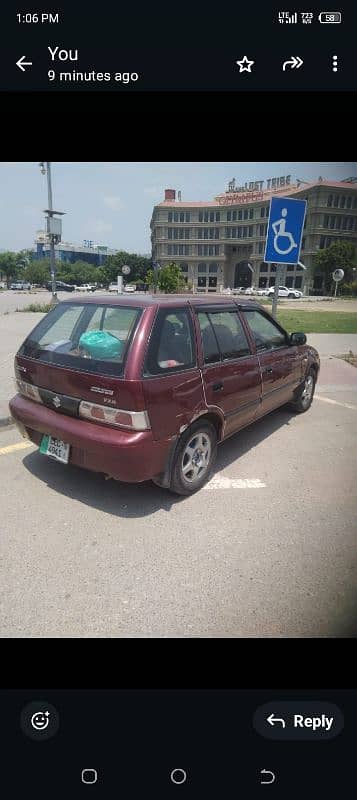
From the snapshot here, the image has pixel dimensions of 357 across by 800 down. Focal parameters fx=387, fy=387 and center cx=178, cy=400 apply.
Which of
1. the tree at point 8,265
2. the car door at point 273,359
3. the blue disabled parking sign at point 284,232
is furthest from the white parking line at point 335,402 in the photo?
the tree at point 8,265

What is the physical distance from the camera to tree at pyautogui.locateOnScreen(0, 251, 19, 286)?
76.7 metres

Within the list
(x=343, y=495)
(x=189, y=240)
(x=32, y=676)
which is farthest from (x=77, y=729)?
(x=189, y=240)

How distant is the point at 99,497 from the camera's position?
3004mm

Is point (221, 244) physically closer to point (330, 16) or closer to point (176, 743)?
point (330, 16)

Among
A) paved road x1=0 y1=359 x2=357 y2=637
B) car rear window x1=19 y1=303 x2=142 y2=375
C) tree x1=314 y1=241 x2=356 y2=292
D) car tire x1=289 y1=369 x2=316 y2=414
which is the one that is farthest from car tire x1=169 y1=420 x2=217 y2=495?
tree x1=314 y1=241 x2=356 y2=292

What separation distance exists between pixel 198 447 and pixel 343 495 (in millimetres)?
1277

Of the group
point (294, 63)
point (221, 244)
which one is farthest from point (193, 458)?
point (221, 244)

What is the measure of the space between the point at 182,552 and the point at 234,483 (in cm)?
104

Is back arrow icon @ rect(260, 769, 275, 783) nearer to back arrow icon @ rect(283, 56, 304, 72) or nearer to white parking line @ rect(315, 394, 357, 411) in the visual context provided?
back arrow icon @ rect(283, 56, 304, 72)

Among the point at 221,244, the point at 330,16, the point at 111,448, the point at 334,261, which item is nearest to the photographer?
the point at 330,16

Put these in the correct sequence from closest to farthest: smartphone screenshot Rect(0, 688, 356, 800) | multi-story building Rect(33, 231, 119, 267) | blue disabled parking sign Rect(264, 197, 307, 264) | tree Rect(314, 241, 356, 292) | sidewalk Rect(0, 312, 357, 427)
Answer: smartphone screenshot Rect(0, 688, 356, 800) < blue disabled parking sign Rect(264, 197, 307, 264) < sidewalk Rect(0, 312, 357, 427) < tree Rect(314, 241, 356, 292) < multi-story building Rect(33, 231, 119, 267)

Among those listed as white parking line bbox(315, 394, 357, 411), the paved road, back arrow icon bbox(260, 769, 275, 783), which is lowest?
the paved road

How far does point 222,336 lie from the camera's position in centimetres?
340

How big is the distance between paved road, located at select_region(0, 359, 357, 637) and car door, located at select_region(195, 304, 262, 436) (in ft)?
1.87
